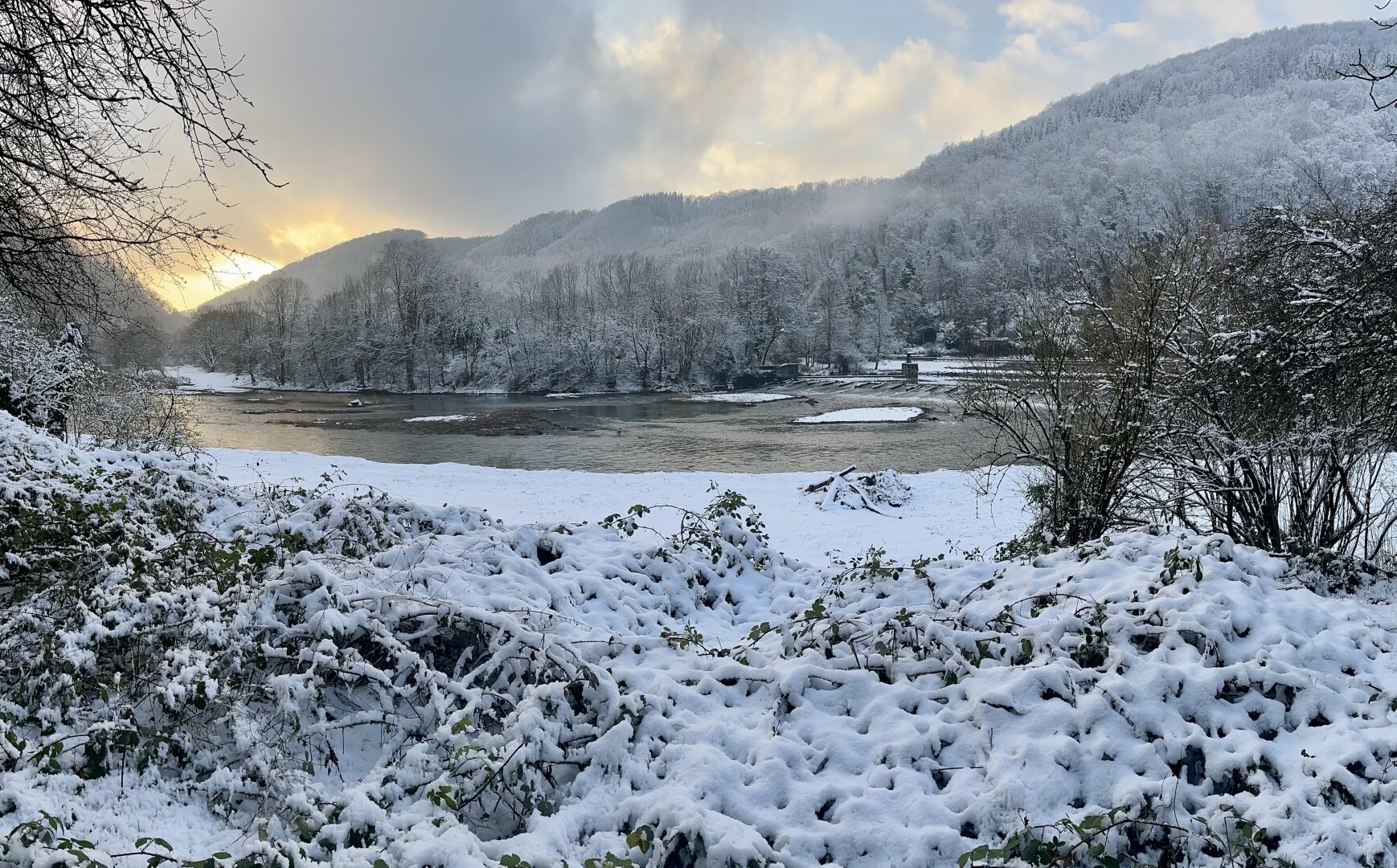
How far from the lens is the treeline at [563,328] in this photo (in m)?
68.8

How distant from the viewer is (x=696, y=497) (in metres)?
18.5

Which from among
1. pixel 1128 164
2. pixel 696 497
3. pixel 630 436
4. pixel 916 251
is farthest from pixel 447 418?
pixel 1128 164

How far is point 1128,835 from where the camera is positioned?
2.82 meters

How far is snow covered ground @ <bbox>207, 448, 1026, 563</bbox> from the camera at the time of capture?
48.1ft

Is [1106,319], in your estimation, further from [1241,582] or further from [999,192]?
[999,192]

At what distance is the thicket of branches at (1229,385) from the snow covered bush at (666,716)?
3.20 meters

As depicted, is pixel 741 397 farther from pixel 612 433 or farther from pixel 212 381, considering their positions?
pixel 212 381

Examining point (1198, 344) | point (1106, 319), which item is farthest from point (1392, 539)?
point (1106, 319)

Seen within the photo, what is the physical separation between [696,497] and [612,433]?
18.0 meters

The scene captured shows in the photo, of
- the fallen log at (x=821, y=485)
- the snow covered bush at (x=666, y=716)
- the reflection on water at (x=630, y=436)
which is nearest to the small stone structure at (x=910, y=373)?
the reflection on water at (x=630, y=436)

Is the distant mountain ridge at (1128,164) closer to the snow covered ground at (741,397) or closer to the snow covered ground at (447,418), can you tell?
the snow covered ground at (741,397)

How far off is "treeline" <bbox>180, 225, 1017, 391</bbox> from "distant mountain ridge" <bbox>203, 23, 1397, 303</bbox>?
4326cm

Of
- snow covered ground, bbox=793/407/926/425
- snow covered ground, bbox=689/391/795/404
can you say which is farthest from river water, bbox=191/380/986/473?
snow covered ground, bbox=689/391/795/404

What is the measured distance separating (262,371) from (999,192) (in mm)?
147996
